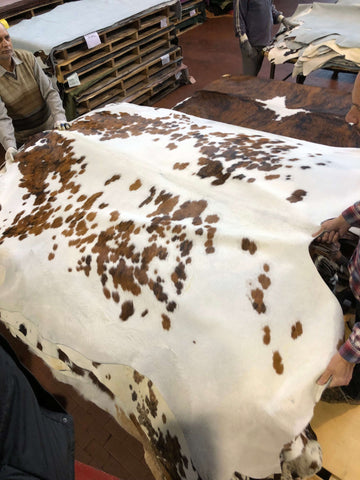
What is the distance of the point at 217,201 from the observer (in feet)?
4.15

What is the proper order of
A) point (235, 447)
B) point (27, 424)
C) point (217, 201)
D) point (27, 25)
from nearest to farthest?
point (27, 424) < point (235, 447) < point (217, 201) < point (27, 25)

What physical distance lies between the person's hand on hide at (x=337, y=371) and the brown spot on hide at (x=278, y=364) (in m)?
0.09

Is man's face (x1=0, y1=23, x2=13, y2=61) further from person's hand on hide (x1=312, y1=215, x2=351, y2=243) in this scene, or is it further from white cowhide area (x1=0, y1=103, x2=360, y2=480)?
person's hand on hide (x1=312, y1=215, x2=351, y2=243)

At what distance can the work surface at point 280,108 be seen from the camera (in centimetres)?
195

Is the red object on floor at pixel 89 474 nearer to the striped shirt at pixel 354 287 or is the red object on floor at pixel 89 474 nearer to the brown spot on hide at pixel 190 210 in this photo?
the striped shirt at pixel 354 287

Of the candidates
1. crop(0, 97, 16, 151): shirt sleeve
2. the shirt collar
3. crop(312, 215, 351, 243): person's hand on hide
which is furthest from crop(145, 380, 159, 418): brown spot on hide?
the shirt collar

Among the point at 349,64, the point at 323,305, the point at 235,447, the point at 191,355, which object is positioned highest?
the point at 349,64

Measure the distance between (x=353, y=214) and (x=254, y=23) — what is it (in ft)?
9.17

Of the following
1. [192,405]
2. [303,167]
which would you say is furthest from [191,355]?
[303,167]

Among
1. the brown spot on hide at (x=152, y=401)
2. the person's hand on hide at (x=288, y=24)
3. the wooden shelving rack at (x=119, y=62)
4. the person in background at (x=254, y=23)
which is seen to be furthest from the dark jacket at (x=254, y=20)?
the brown spot on hide at (x=152, y=401)

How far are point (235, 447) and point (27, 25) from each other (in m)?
3.82

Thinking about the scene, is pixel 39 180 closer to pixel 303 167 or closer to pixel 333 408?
pixel 303 167

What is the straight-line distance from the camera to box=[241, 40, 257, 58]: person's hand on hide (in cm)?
318

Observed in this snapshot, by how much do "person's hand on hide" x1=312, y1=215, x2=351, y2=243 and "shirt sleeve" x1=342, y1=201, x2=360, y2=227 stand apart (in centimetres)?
1
